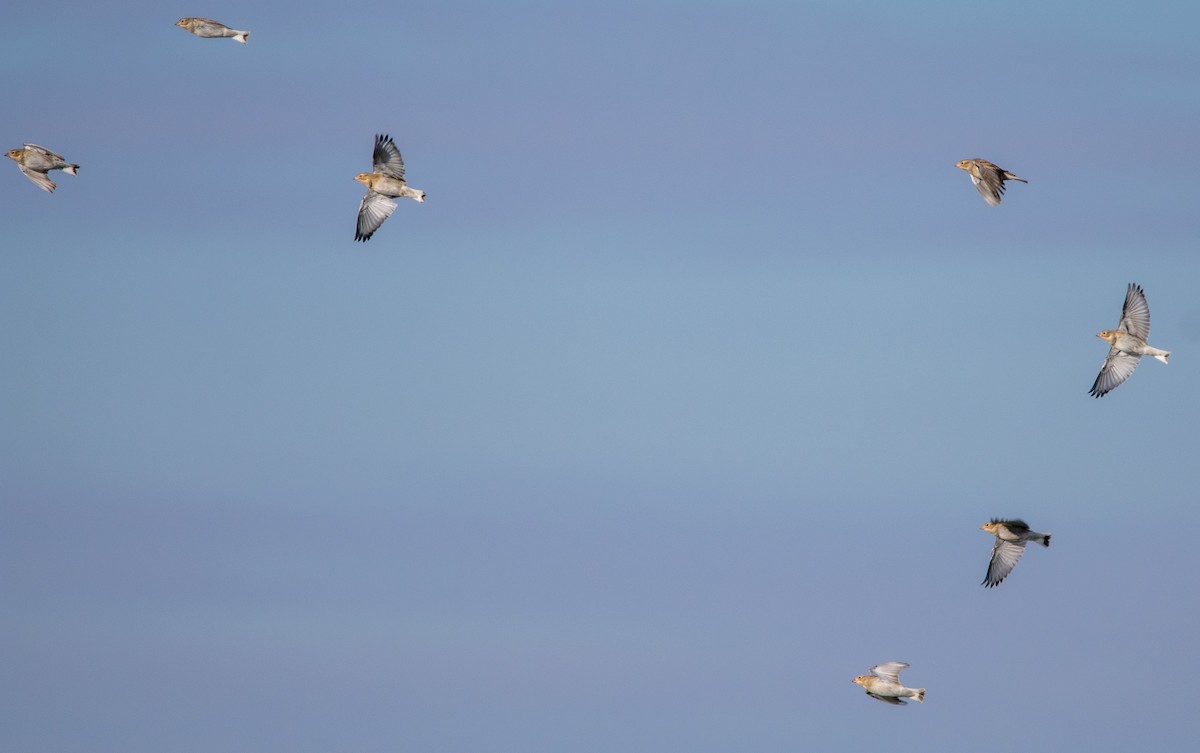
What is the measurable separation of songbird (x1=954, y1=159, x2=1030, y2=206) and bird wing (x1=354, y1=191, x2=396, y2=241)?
16.7 metres

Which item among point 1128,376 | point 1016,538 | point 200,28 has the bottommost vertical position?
point 1016,538

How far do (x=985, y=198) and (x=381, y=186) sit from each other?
17351mm

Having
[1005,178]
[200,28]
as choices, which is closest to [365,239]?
[200,28]

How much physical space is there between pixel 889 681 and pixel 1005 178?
14.0 meters

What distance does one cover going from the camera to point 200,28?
238 feet

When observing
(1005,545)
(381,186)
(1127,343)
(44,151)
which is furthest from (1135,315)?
(44,151)

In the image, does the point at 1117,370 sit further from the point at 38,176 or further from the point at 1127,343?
the point at 38,176

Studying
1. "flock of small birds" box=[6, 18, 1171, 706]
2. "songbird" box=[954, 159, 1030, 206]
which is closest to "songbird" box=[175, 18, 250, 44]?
"flock of small birds" box=[6, 18, 1171, 706]

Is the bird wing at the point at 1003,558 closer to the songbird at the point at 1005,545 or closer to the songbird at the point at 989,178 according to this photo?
the songbird at the point at 1005,545

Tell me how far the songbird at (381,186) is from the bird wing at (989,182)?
1636 centimetres

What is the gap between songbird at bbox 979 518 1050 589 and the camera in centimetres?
7004

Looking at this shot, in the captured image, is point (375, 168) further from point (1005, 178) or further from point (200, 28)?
point (1005, 178)

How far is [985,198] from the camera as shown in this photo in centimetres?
6681

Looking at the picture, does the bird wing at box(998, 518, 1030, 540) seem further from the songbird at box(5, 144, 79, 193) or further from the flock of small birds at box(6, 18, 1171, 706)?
the songbird at box(5, 144, 79, 193)
